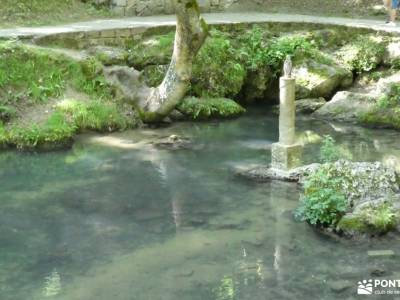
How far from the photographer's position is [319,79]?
18641mm

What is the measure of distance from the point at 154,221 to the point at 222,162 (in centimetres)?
342

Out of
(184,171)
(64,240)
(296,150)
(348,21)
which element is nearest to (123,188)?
(184,171)

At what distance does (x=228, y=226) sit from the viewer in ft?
37.0

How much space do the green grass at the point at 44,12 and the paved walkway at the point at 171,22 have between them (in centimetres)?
90

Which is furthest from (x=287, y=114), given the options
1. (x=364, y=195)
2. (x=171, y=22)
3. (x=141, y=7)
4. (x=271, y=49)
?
(x=141, y=7)

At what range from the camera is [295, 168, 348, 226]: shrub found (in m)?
11.0

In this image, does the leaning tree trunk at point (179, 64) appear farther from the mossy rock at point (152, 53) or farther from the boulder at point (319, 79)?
the boulder at point (319, 79)

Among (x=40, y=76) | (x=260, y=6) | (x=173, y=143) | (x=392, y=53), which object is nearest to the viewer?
(x=173, y=143)

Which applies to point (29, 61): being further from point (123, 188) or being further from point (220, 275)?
point (220, 275)

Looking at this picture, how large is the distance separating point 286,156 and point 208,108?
→ 192 inches

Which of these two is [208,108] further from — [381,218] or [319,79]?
[381,218]

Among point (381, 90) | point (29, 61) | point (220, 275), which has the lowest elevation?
point (220, 275)

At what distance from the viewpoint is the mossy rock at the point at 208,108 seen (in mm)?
17781

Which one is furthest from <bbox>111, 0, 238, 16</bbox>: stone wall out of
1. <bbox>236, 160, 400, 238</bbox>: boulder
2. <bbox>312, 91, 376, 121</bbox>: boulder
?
<bbox>236, 160, 400, 238</bbox>: boulder
